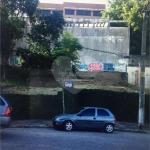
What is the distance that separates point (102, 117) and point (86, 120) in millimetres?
923

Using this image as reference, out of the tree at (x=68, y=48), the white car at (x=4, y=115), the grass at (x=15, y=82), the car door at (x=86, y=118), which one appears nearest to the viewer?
the white car at (x=4, y=115)

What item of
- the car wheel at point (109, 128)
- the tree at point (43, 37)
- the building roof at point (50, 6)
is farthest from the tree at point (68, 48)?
the building roof at point (50, 6)

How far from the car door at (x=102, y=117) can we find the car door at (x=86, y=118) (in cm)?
27

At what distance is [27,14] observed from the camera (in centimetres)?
2362

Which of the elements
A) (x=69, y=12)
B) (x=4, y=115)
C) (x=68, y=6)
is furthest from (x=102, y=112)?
(x=68, y=6)

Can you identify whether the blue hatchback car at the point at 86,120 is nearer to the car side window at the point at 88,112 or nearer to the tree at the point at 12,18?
the car side window at the point at 88,112

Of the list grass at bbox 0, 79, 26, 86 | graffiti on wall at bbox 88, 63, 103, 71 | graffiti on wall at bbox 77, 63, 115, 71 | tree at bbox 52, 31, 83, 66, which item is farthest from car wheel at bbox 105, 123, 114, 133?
graffiti on wall at bbox 88, 63, 103, 71

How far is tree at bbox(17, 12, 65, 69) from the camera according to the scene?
76.9 ft

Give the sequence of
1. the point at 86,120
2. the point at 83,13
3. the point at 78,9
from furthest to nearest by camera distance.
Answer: the point at 83,13 < the point at 78,9 < the point at 86,120

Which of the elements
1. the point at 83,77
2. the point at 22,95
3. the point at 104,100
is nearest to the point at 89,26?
the point at 83,77

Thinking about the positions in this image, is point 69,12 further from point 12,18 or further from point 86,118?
point 86,118

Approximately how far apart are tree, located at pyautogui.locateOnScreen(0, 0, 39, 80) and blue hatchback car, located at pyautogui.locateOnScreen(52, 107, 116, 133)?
8.15m

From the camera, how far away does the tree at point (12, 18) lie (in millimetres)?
20109

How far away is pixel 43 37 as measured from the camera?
23.9 m
